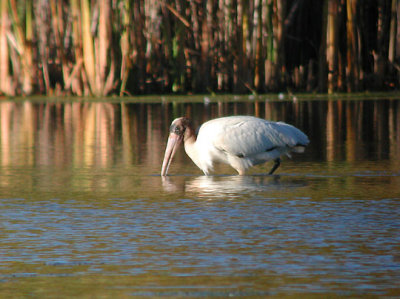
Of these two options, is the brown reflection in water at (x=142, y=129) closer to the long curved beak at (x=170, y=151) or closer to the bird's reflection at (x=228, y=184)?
the long curved beak at (x=170, y=151)

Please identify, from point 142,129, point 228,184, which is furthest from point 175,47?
point 228,184

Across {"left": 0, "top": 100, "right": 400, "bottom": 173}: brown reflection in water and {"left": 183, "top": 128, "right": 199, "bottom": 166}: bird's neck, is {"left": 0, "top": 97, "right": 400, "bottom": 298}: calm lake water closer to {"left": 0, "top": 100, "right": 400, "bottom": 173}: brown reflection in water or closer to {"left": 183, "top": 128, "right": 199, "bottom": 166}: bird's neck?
{"left": 0, "top": 100, "right": 400, "bottom": 173}: brown reflection in water

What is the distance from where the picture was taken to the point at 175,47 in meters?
16.3

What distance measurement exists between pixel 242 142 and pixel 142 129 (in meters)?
4.42

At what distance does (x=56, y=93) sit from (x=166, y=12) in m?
2.12

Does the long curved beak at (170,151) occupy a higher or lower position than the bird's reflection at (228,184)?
higher

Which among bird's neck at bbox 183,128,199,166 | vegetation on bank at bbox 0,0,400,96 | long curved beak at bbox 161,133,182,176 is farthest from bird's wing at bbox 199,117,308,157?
vegetation on bank at bbox 0,0,400,96

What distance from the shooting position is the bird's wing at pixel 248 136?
21.9 feet

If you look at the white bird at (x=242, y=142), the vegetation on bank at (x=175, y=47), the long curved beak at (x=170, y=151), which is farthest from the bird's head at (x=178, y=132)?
the vegetation on bank at (x=175, y=47)

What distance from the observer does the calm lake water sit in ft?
12.1

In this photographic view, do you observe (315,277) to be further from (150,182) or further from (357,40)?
(357,40)

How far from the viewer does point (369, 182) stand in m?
6.56

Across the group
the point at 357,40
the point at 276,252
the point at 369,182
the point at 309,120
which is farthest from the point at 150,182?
the point at 357,40

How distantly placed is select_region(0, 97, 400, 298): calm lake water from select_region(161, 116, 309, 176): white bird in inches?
5.6
